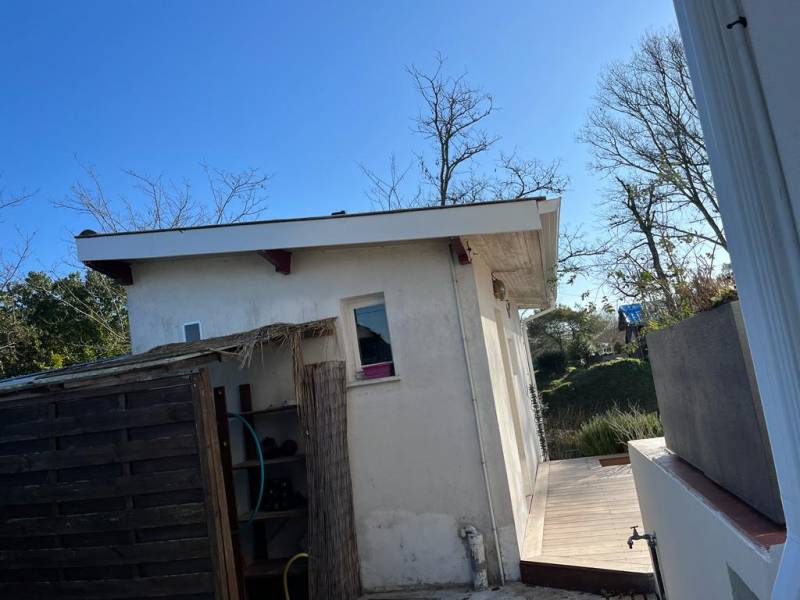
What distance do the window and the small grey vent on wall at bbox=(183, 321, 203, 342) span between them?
1.81 metres

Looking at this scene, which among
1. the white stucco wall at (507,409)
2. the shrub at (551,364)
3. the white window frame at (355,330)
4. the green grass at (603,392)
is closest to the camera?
the white stucco wall at (507,409)

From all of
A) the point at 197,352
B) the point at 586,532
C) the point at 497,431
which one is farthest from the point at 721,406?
the point at 586,532

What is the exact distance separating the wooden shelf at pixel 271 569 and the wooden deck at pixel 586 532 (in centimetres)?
215

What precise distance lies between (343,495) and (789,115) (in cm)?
555

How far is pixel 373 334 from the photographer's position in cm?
644

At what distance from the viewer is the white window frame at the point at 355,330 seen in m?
6.23

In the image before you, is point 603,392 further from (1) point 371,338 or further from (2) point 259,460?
(2) point 259,460

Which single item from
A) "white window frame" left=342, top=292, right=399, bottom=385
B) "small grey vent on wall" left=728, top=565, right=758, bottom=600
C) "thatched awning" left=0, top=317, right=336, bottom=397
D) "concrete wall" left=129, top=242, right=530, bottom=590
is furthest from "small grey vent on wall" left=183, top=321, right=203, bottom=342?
"small grey vent on wall" left=728, top=565, right=758, bottom=600

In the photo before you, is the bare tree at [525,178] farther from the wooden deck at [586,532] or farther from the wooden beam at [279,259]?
the wooden beam at [279,259]

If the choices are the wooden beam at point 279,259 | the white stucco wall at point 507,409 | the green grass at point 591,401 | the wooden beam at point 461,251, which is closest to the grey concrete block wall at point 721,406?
the wooden beam at point 461,251

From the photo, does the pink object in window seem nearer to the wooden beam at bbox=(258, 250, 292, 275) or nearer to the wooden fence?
the wooden beam at bbox=(258, 250, 292, 275)

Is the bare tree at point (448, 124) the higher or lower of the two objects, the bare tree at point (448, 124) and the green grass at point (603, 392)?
the higher

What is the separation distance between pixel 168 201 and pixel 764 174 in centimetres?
1806

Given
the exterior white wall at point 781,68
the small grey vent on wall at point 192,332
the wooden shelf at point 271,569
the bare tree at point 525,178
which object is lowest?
the wooden shelf at point 271,569
